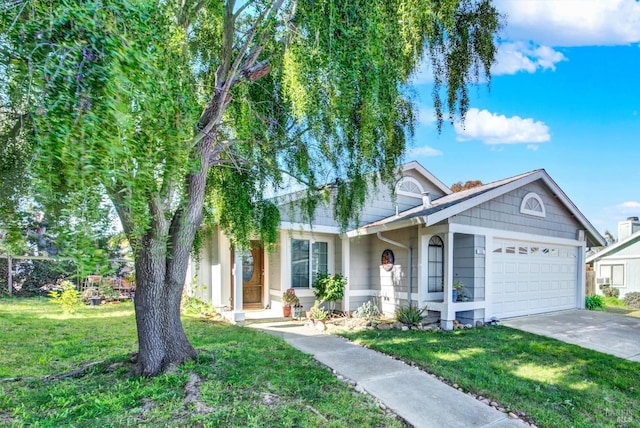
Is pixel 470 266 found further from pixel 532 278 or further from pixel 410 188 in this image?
pixel 410 188

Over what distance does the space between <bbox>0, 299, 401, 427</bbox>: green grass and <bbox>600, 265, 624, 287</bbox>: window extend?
66.0 ft

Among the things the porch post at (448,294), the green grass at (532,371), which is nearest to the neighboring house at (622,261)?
the green grass at (532,371)

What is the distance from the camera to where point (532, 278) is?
10.4 meters

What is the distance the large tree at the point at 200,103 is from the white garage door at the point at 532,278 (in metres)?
6.18

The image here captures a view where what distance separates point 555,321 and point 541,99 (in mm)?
6961

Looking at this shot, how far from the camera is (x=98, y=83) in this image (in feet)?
6.91

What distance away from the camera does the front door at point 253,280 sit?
11.0 metres

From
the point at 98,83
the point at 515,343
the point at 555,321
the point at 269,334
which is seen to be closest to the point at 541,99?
the point at 555,321

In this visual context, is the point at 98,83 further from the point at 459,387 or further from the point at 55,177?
the point at 459,387

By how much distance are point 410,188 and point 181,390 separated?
9508 mm

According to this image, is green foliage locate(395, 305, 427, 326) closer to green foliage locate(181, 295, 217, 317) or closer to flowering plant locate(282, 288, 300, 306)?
flowering plant locate(282, 288, 300, 306)

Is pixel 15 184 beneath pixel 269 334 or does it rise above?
above

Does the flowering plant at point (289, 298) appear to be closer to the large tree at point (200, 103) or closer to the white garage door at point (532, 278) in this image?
the large tree at point (200, 103)

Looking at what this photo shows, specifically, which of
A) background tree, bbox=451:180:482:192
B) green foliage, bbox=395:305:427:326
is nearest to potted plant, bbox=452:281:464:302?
green foliage, bbox=395:305:427:326
